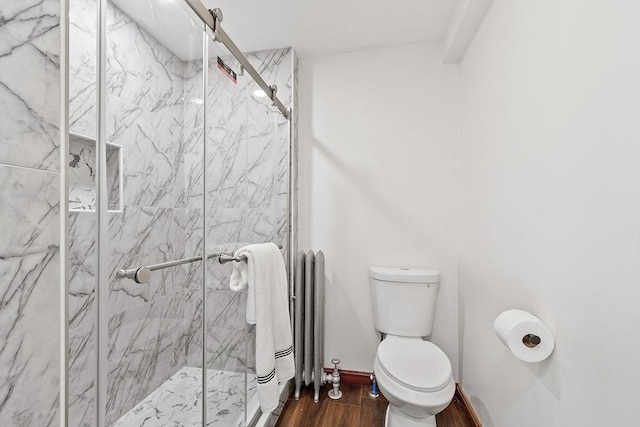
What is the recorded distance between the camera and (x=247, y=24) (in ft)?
5.91

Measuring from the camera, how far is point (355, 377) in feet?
6.68

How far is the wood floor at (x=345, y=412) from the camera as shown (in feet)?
5.38

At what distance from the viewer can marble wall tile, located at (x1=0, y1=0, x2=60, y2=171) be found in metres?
0.47

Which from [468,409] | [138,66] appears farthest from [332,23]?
[468,409]

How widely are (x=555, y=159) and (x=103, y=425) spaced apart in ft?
4.86

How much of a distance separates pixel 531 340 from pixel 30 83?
1.46 metres

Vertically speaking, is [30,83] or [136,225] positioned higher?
[30,83]

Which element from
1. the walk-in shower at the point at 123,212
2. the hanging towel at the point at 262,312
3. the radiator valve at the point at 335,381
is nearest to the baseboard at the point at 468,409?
the radiator valve at the point at 335,381

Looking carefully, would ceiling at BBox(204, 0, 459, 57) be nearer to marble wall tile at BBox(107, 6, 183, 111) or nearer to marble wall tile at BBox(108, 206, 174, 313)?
marble wall tile at BBox(107, 6, 183, 111)

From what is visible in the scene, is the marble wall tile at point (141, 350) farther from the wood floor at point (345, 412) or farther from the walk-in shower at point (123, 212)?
the wood floor at point (345, 412)

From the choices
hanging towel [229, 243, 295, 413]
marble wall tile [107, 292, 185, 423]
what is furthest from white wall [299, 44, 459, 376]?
marble wall tile [107, 292, 185, 423]

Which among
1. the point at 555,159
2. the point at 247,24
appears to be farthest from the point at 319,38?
the point at 555,159

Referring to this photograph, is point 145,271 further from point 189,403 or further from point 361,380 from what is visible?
point 361,380

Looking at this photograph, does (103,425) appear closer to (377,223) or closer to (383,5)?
(377,223)
